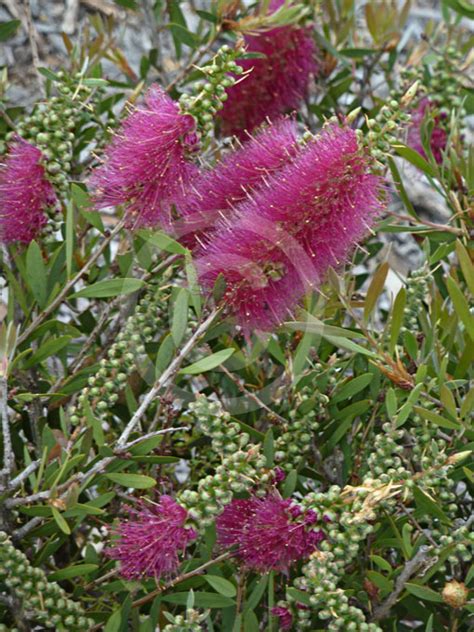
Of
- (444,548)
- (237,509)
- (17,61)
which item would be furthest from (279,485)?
(17,61)

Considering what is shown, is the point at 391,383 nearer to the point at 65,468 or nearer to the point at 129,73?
the point at 65,468

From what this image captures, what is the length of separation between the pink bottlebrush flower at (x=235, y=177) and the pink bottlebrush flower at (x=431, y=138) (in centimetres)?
48

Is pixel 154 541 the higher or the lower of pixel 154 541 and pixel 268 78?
the lower

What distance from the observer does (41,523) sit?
1021 millimetres

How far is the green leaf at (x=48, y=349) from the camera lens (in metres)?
1.02

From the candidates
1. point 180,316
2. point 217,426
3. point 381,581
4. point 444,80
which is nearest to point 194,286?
point 180,316

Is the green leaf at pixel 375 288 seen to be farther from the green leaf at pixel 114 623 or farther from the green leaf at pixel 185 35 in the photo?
the green leaf at pixel 185 35

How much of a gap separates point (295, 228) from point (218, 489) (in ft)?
0.77

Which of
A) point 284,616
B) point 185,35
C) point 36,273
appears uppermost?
point 185,35

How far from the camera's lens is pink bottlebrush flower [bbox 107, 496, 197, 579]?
88 cm

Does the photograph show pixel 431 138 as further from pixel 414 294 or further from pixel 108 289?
pixel 108 289

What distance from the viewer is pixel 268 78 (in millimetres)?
1425

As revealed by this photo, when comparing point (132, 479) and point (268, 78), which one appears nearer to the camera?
point (132, 479)

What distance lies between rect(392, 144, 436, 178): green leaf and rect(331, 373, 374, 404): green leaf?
0.23 metres
